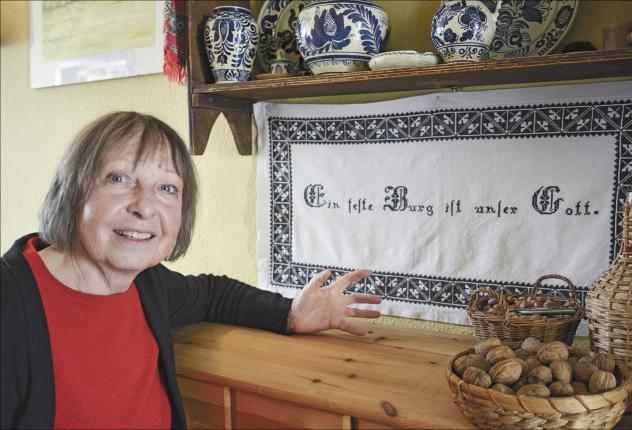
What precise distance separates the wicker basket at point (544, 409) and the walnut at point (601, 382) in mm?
12

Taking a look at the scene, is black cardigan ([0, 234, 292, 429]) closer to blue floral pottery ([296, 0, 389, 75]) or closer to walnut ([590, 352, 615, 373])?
blue floral pottery ([296, 0, 389, 75])

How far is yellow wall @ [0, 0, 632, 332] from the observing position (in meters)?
1.57

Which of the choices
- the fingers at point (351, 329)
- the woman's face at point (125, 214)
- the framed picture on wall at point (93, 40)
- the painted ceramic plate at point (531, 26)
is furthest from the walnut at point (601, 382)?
the framed picture on wall at point (93, 40)

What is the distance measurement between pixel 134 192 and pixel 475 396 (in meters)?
0.73

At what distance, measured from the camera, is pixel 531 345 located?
108 cm

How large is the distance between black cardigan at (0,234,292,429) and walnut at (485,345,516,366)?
57cm

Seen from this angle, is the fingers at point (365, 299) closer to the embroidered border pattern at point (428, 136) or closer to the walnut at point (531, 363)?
the embroidered border pattern at point (428, 136)

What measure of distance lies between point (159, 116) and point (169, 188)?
833mm

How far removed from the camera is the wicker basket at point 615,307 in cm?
108

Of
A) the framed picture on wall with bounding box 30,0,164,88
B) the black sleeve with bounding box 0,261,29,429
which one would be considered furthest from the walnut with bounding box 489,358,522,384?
the framed picture on wall with bounding box 30,0,164,88

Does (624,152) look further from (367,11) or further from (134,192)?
(134,192)

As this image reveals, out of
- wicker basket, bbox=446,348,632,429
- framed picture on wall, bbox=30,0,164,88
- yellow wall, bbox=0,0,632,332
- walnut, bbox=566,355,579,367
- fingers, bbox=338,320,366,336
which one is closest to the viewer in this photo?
wicker basket, bbox=446,348,632,429

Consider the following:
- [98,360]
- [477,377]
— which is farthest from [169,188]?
[477,377]

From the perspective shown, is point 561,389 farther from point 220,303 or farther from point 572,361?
point 220,303
